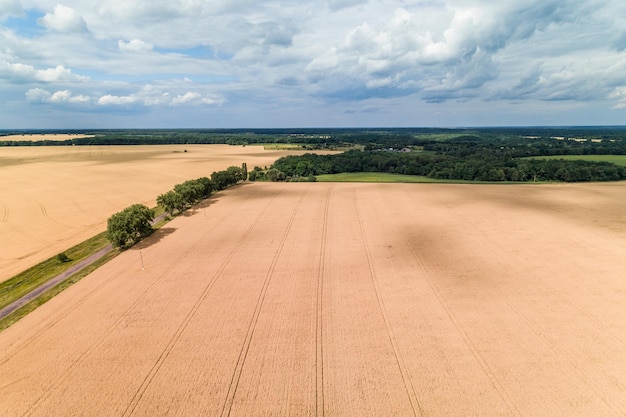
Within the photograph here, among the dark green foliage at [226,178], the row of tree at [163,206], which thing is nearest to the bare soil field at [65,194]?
the row of tree at [163,206]

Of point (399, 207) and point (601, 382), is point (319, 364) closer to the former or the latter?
point (601, 382)

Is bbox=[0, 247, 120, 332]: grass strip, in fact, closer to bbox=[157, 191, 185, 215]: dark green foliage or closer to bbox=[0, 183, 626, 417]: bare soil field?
bbox=[0, 183, 626, 417]: bare soil field

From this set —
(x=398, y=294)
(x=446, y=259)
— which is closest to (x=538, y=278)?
(x=446, y=259)

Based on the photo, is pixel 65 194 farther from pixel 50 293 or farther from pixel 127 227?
pixel 50 293

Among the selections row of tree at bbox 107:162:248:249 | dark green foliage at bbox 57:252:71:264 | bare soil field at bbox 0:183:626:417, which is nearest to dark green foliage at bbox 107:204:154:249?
row of tree at bbox 107:162:248:249

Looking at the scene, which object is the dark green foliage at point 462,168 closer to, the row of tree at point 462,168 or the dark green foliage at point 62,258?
the row of tree at point 462,168

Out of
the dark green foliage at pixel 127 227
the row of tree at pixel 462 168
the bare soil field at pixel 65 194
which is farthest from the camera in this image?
the row of tree at pixel 462 168
